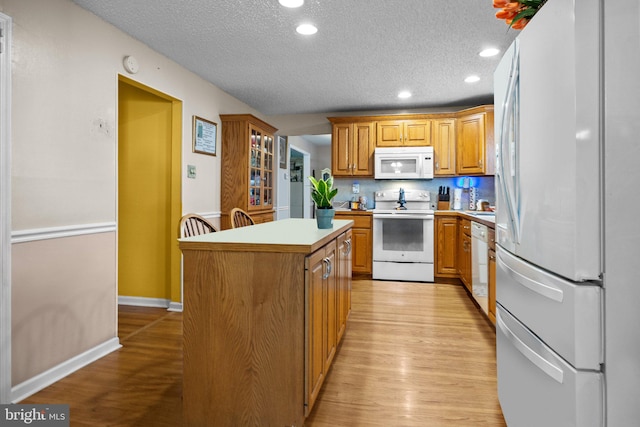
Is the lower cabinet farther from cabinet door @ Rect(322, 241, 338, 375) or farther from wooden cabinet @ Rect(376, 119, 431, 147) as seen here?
wooden cabinet @ Rect(376, 119, 431, 147)

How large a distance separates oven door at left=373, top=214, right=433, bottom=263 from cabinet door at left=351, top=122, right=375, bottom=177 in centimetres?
80

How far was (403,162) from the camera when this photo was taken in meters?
5.01

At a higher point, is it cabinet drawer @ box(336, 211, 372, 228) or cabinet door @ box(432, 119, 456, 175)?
cabinet door @ box(432, 119, 456, 175)

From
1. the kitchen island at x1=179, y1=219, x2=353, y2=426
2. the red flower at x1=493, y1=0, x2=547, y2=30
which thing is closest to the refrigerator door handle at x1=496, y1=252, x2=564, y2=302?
the kitchen island at x1=179, y1=219, x2=353, y2=426

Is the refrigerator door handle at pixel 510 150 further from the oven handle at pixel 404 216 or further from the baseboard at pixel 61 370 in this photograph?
the oven handle at pixel 404 216

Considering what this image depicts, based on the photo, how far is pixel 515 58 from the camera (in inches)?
53.8

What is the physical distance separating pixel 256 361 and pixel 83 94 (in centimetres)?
215

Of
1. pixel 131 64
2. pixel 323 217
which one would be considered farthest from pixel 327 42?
pixel 323 217

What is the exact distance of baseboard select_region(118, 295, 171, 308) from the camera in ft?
12.3

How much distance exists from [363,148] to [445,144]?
1.10 meters

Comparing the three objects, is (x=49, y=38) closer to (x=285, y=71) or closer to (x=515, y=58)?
(x=285, y=71)

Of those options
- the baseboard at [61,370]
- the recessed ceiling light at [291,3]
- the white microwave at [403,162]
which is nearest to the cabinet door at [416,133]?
the white microwave at [403,162]

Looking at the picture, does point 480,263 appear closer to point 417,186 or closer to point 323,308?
point 323,308

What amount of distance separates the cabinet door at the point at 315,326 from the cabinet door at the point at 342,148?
138 inches
